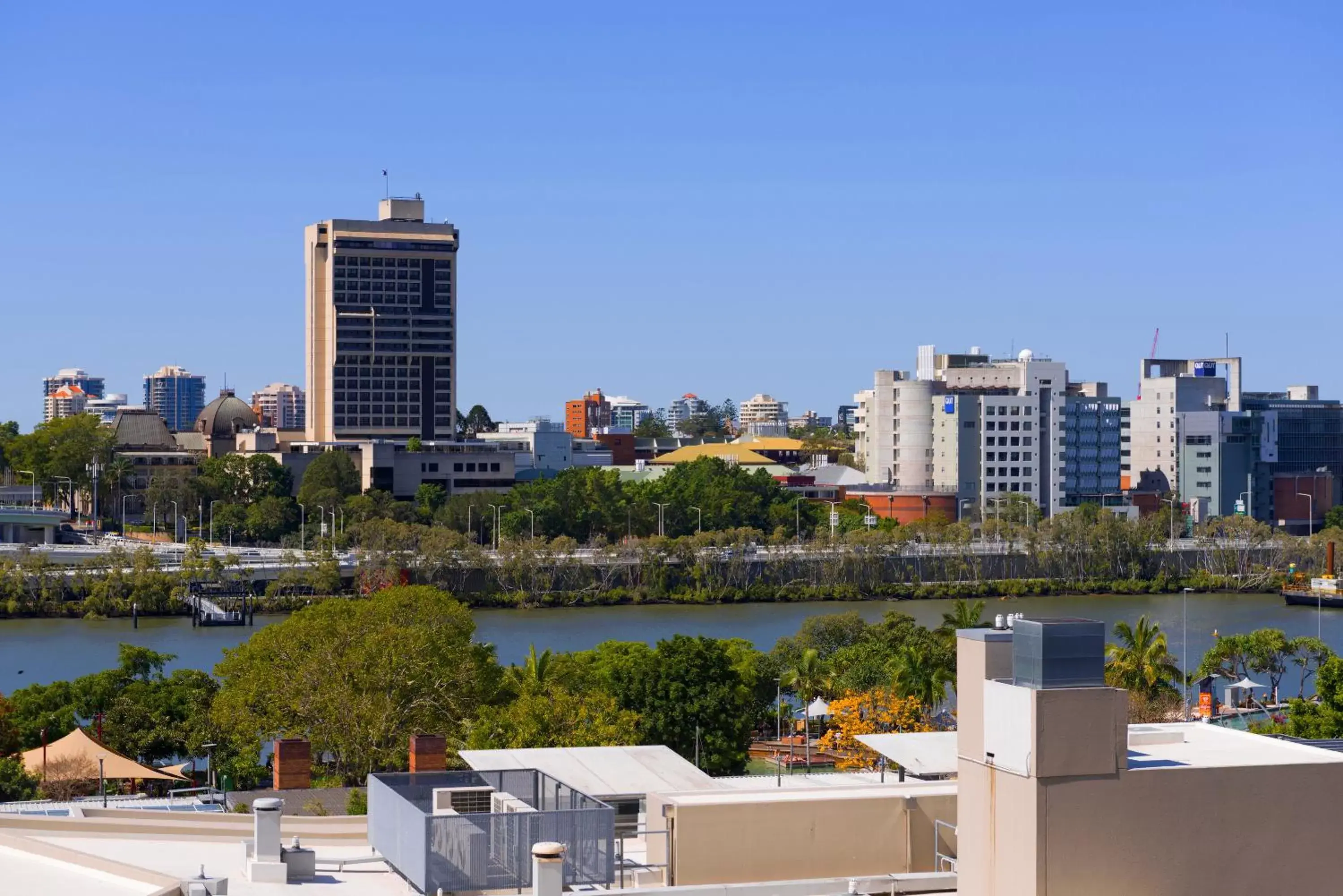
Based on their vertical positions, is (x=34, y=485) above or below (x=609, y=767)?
above

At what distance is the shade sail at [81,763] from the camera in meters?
25.5

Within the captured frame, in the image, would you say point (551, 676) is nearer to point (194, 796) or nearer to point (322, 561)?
point (194, 796)

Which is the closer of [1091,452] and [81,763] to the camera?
[81,763]

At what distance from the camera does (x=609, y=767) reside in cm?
1425

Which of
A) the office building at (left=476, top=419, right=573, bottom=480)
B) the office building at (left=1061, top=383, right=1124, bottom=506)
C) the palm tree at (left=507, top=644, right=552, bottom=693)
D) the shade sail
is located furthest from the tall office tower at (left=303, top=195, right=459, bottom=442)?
the shade sail

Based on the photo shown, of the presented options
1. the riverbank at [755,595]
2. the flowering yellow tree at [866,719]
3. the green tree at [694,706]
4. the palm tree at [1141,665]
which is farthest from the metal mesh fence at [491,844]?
the riverbank at [755,595]

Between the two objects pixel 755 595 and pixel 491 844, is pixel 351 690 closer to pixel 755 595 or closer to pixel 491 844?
pixel 491 844

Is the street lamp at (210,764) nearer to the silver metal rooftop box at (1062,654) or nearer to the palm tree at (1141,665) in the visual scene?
the palm tree at (1141,665)

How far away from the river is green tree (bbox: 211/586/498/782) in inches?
828

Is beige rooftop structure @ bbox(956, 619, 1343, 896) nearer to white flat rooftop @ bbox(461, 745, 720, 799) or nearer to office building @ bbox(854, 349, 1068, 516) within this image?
white flat rooftop @ bbox(461, 745, 720, 799)

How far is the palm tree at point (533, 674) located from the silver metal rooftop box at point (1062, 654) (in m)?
22.0

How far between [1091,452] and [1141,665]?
77477 mm

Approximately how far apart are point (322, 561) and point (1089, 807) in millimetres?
70171

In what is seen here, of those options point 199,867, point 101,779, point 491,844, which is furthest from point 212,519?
point 491,844
